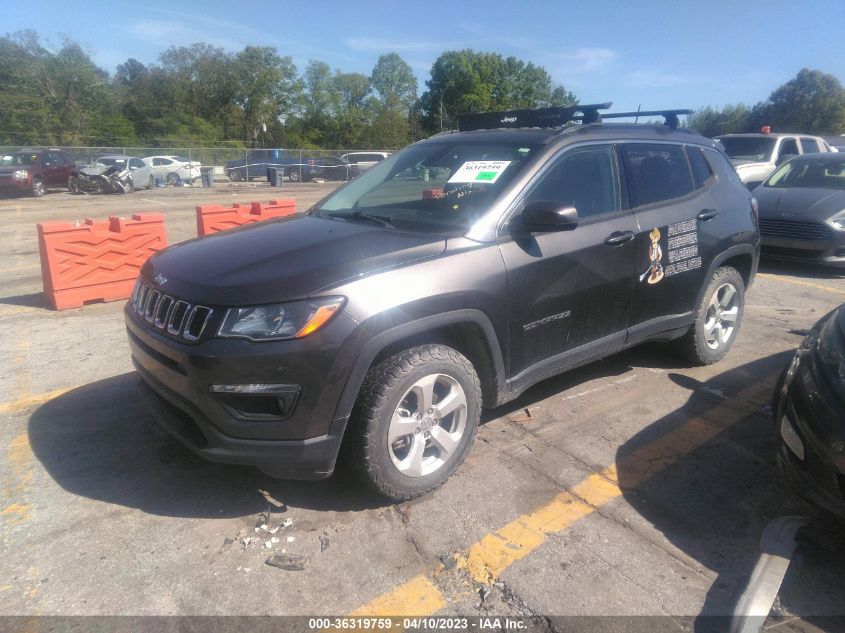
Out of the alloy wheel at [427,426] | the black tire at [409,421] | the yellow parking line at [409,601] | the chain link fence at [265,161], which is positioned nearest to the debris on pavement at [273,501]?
the black tire at [409,421]

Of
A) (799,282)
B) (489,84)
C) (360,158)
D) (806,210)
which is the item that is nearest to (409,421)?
(799,282)

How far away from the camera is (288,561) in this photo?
256cm

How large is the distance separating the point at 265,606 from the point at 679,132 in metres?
4.19

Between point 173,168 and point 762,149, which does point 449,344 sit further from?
point 173,168

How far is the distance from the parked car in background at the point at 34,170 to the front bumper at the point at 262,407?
2280 centimetres

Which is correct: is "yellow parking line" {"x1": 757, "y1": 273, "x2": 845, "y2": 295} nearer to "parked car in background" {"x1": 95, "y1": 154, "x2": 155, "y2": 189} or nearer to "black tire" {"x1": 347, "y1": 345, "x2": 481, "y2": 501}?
"black tire" {"x1": 347, "y1": 345, "x2": 481, "y2": 501}

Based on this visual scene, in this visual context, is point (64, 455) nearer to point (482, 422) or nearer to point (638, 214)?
point (482, 422)

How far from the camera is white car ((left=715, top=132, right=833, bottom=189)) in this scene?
12.0 meters

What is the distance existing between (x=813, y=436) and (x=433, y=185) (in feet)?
8.03

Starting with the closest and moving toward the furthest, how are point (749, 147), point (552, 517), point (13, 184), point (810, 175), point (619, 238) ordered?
1. point (552, 517)
2. point (619, 238)
3. point (810, 175)
4. point (749, 147)
5. point (13, 184)

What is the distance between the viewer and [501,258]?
3.09 meters

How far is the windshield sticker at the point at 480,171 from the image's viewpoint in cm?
341

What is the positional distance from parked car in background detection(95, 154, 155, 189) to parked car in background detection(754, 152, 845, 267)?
24.6 meters

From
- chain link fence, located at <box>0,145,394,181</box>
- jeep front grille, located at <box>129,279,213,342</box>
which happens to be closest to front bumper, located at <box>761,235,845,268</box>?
jeep front grille, located at <box>129,279,213,342</box>
